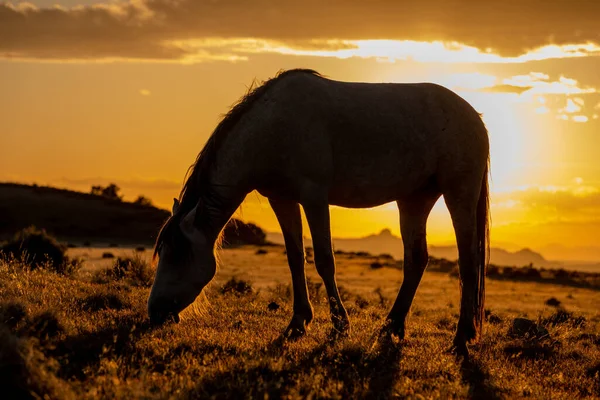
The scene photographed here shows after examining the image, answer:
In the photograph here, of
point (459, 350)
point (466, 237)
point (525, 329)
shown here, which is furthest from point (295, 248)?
point (525, 329)

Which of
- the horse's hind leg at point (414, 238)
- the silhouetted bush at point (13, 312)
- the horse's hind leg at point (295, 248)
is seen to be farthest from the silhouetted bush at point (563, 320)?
the silhouetted bush at point (13, 312)

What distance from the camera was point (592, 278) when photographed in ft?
127

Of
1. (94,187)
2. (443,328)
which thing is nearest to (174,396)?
(443,328)

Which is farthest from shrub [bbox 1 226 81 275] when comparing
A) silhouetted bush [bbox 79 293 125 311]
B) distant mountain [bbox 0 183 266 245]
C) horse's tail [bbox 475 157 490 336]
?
distant mountain [bbox 0 183 266 245]

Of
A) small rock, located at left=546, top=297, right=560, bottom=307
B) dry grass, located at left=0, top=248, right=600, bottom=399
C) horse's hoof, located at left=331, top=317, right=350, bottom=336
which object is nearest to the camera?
dry grass, located at left=0, top=248, right=600, bottom=399

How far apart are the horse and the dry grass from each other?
0.65 metres

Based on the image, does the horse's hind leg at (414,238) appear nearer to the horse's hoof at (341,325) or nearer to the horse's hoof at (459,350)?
the horse's hoof at (459,350)

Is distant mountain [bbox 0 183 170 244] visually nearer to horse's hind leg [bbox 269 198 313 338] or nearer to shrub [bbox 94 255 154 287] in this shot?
shrub [bbox 94 255 154 287]

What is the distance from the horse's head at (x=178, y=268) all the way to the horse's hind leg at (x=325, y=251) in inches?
51.7

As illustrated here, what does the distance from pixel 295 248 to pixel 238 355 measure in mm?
2509

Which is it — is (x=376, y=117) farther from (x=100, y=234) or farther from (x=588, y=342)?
(x=100, y=234)

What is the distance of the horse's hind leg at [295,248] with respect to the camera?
9.80 m

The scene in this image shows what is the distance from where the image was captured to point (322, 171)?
8.97m

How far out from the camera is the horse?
8.88 metres
